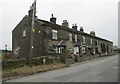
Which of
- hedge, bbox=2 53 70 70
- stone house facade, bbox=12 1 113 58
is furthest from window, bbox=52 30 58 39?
hedge, bbox=2 53 70 70

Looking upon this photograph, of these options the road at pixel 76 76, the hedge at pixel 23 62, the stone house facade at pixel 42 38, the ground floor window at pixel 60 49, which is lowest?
the road at pixel 76 76

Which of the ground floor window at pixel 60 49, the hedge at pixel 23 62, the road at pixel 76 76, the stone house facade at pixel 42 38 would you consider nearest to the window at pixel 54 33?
the stone house facade at pixel 42 38

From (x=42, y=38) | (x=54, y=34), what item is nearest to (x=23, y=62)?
(x=42, y=38)

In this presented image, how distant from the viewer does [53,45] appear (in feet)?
146

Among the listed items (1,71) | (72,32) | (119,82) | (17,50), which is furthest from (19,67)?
(72,32)

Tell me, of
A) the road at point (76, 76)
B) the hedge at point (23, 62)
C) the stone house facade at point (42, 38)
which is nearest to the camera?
the road at point (76, 76)

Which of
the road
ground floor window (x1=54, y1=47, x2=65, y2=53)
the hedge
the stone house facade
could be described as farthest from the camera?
ground floor window (x1=54, y1=47, x2=65, y2=53)

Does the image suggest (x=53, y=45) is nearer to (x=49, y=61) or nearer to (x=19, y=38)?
(x=19, y=38)

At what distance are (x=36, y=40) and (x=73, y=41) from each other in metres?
10.9

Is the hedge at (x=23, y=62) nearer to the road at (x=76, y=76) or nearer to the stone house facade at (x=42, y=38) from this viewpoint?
the road at (x=76, y=76)

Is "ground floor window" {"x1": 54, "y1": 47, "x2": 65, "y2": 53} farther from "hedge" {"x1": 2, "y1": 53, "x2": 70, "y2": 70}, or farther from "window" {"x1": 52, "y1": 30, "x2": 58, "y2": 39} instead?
"hedge" {"x1": 2, "y1": 53, "x2": 70, "y2": 70}

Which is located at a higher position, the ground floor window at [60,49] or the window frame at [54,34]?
the window frame at [54,34]

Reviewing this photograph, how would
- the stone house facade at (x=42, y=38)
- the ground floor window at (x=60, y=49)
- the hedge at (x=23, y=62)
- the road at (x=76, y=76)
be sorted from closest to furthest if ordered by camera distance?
the road at (x=76, y=76)
the hedge at (x=23, y=62)
the stone house facade at (x=42, y=38)
the ground floor window at (x=60, y=49)

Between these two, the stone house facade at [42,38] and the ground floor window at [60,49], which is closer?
the stone house facade at [42,38]
